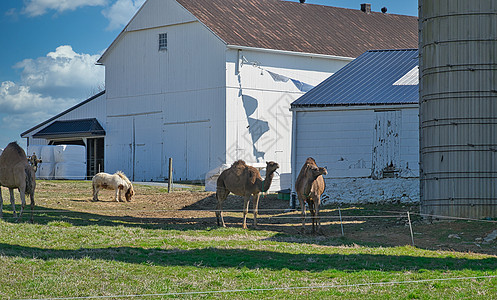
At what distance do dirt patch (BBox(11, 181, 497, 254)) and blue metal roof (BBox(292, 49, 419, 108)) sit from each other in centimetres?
421

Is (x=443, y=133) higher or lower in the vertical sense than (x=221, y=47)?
lower

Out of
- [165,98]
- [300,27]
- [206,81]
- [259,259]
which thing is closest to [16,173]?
[259,259]

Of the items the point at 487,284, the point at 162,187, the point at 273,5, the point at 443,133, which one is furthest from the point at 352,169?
the point at 273,5

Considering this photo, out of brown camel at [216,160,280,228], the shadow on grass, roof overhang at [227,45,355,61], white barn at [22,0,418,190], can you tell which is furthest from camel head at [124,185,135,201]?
the shadow on grass

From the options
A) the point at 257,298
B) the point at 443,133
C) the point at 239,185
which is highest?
the point at 443,133

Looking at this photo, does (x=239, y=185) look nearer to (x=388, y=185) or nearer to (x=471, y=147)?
(x=471, y=147)

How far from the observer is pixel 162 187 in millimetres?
39938

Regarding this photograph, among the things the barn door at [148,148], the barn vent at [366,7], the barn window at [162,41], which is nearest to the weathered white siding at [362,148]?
the barn door at [148,148]

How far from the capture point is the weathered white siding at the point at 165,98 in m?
44.0

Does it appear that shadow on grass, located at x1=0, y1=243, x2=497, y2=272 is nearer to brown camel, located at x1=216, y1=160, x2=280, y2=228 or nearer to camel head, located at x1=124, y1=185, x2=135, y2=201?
brown camel, located at x1=216, y1=160, x2=280, y2=228

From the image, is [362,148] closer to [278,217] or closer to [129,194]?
[278,217]

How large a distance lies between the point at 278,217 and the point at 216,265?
12961 mm

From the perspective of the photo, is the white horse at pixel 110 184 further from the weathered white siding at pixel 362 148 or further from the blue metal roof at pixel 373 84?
the blue metal roof at pixel 373 84

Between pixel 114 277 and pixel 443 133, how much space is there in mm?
14040
